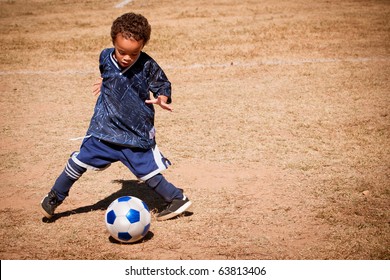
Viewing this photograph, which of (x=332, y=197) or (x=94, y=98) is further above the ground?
(x=94, y=98)

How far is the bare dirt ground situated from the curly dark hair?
1703mm

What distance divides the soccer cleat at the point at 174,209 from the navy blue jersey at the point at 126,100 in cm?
60

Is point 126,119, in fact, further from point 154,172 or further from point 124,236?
point 124,236

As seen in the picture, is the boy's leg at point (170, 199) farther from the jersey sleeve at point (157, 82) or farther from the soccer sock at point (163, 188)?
the jersey sleeve at point (157, 82)

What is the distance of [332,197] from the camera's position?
4770 mm

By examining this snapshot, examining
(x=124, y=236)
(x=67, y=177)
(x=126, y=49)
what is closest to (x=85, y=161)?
(x=67, y=177)

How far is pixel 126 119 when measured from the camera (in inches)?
162

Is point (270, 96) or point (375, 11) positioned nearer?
point (270, 96)

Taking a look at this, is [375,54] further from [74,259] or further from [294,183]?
[74,259]

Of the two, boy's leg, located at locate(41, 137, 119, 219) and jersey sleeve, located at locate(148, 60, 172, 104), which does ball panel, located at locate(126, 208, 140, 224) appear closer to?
boy's leg, located at locate(41, 137, 119, 219)

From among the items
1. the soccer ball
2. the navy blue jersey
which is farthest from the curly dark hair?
the soccer ball

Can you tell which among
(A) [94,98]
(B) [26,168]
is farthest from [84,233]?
(A) [94,98]
